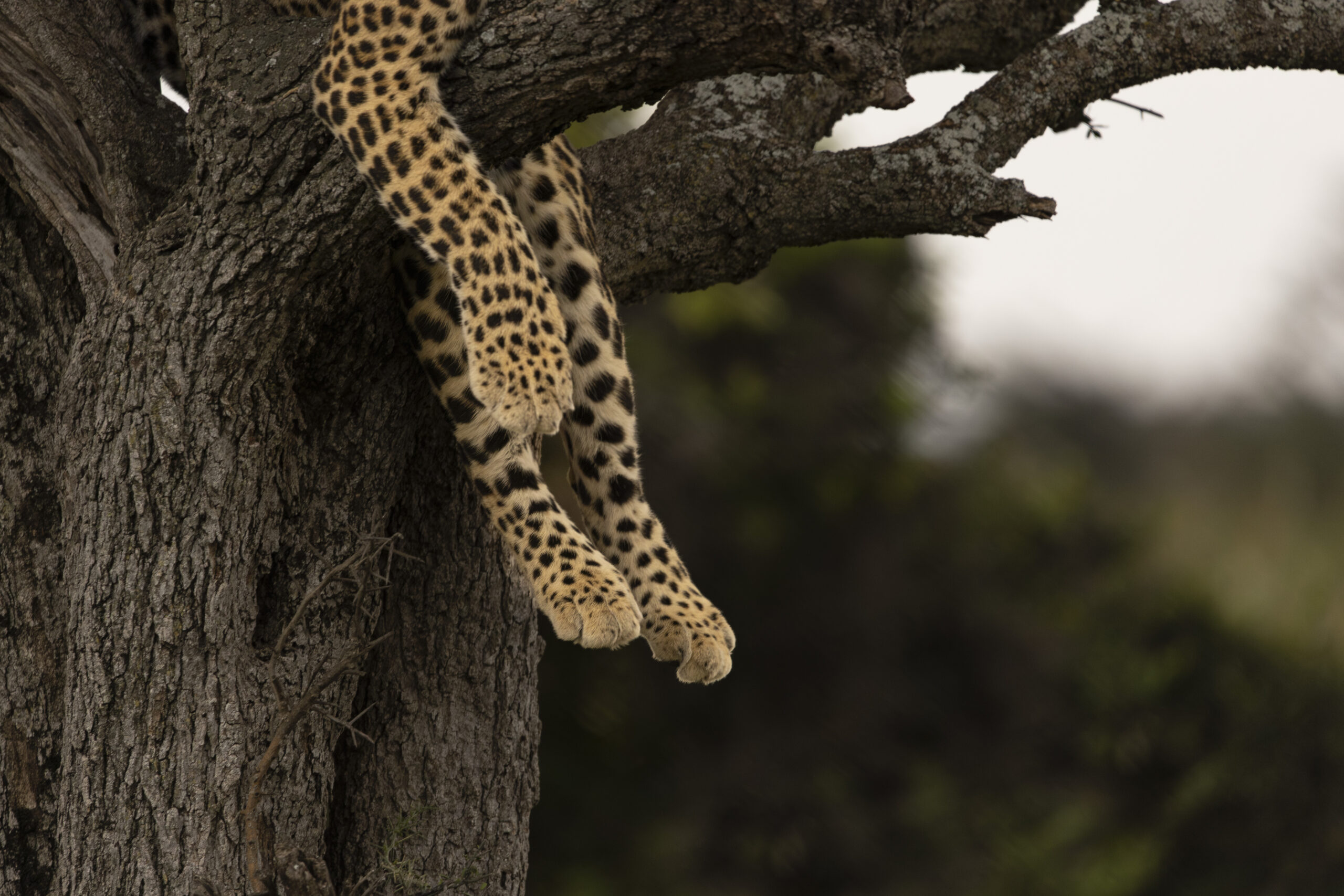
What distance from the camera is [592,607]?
11.4ft

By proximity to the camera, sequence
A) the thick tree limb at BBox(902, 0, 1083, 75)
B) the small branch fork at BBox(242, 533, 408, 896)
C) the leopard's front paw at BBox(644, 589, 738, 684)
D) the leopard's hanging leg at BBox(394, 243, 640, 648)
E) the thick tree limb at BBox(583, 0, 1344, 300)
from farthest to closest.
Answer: the thick tree limb at BBox(902, 0, 1083, 75)
the thick tree limb at BBox(583, 0, 1344, 300)
the leopard's front paw at BBox(644, 589, 738, 684)
the leopard's hanging leg at BBox(394, 243, 640, 648)
the small branch fork at BBox(242, 533, 408, 896)

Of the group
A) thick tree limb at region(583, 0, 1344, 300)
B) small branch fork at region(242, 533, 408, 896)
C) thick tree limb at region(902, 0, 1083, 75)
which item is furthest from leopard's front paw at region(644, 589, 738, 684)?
thick tree limb at region(902, 0, 1083, 75)

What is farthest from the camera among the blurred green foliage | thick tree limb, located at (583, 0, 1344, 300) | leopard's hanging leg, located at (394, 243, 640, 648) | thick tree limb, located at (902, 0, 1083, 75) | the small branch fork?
the blurred green foliage

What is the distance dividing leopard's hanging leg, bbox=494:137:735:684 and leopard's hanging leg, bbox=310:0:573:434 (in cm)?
61

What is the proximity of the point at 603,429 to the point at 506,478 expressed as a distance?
395 millimetres

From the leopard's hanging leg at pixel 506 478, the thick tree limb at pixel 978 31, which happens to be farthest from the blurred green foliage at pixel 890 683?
the leopard's hanging leg at pixel 506 478

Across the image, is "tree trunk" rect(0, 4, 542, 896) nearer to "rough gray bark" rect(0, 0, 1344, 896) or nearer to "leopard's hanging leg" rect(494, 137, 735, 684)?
"rough gray bark" rect(0, 0, 1344, 896)

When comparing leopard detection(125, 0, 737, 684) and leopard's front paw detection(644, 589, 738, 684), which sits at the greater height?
leopard detection(125, 0, 737, 684)

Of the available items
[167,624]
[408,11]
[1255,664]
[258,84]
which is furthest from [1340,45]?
[1255,664]

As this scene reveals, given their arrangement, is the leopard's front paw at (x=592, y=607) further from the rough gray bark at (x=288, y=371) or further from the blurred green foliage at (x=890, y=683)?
the blurred green foliage at (x=890, y=683)

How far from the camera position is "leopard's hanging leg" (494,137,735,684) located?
3.89 meters

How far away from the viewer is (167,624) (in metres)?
3.45

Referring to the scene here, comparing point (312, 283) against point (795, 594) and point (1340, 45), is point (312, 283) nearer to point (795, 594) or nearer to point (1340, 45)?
point (1340, 45)

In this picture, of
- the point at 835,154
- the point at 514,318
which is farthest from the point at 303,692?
the point at 835,154
